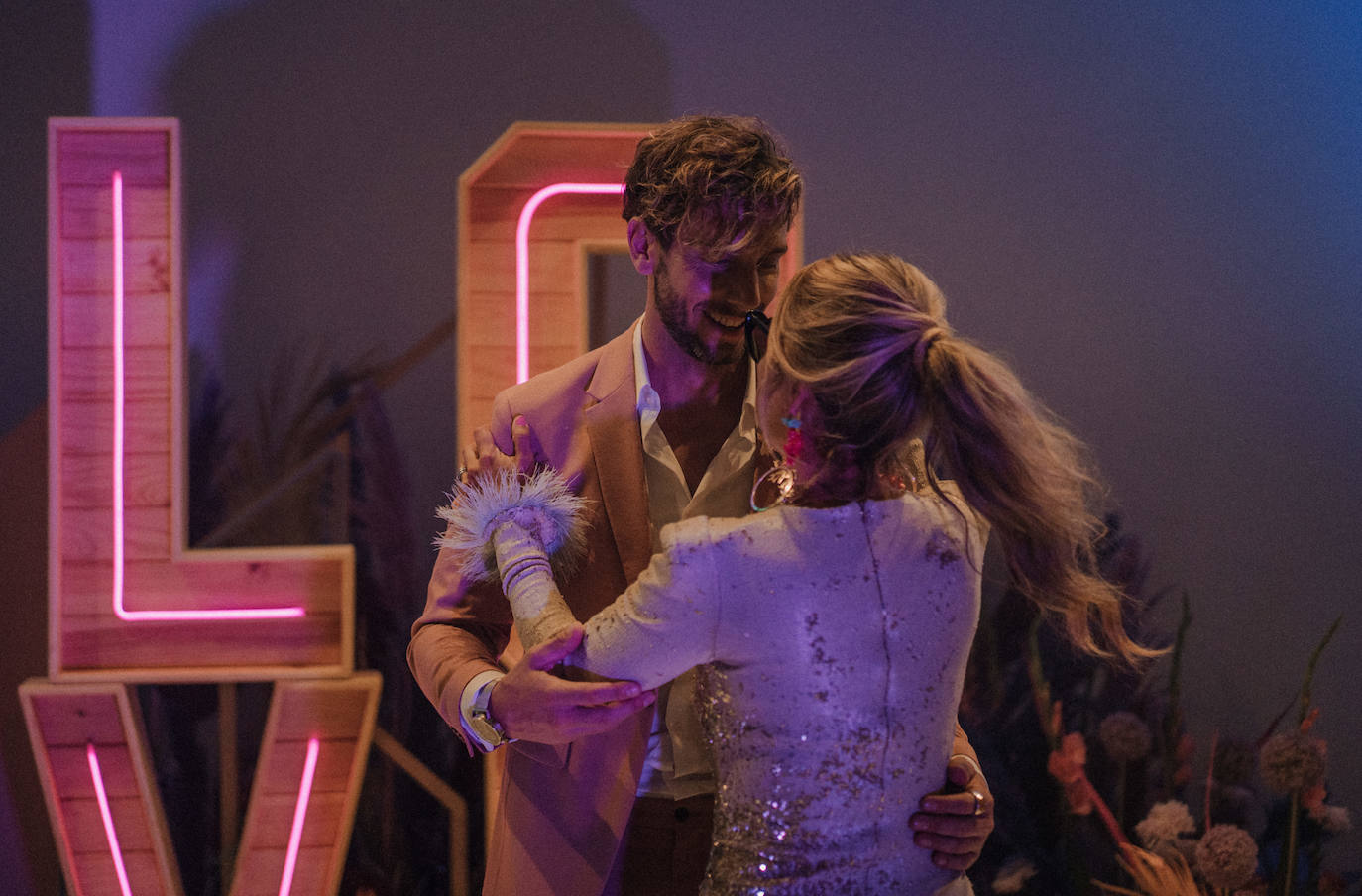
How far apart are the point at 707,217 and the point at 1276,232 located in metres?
2.27

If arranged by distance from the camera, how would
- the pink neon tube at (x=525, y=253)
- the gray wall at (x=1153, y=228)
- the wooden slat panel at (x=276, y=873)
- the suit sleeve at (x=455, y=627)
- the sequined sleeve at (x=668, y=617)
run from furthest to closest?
the gray wall at (x=1153, y=228), the wooden slat panel at (x=276, y=873), the pink neon tube at (x=525, y=253), the suit sleeve at (x=455, y=627), the sequined sleeve at (x=668, y=617)

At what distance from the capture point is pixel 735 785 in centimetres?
131

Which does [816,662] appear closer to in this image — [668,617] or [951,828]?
[668,617]

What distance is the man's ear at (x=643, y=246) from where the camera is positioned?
1.73 metres

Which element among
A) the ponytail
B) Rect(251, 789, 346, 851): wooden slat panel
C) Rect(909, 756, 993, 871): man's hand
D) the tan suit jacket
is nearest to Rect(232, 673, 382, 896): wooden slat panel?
Rect(251, 789, 346, 851): wooden slat panel

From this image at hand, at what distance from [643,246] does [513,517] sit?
0.55 meters

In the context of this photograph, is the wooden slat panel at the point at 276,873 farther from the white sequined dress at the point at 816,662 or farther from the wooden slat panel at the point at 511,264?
the white sequined dress at the point at 816,662

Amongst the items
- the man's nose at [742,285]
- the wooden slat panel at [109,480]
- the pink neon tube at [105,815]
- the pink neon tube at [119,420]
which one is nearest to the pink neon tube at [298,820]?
the pink neon tube at [105,815]

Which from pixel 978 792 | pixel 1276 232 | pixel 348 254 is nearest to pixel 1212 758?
pixel 1276 232

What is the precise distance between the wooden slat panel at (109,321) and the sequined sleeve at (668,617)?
1.70 meters

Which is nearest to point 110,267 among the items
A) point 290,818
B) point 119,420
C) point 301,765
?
point 119,420

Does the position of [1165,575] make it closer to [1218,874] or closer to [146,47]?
[1218,874]

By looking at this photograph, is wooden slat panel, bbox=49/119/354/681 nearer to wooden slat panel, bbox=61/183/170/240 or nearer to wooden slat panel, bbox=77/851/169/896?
wooden slat panel, bbox=61/183/170/240

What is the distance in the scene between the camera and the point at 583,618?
1.57 meters
